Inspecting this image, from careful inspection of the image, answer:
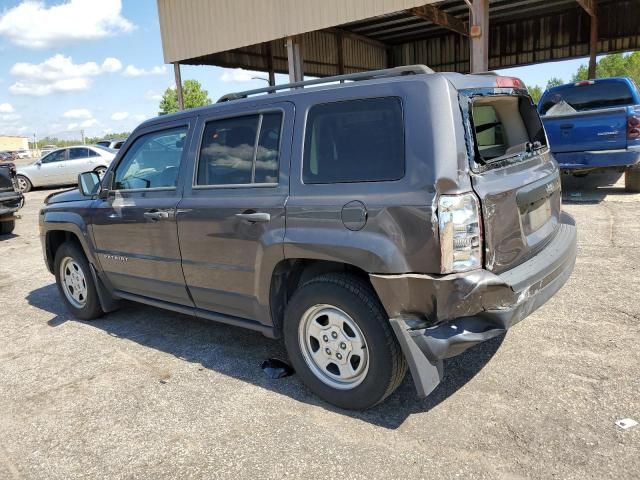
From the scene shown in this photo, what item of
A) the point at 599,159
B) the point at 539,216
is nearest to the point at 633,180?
the point at 599,159

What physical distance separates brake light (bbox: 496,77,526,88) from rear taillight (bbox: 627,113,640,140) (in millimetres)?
5549

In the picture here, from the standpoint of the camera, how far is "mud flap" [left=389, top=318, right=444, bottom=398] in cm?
257

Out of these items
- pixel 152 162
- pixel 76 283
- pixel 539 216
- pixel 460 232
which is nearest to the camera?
pixel 460 232

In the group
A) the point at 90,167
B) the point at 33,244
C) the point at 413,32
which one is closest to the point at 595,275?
the point at 33,244

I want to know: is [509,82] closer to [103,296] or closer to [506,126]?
[506,126]

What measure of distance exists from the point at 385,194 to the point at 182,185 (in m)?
1.76

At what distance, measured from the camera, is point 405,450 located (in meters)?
2.60

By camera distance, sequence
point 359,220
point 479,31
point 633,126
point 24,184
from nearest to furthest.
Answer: point 359,220, point 633,126, point 479,31, point 24,184

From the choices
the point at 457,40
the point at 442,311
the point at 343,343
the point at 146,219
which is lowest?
the point at 343,343

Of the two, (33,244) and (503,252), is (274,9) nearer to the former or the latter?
(33,244)

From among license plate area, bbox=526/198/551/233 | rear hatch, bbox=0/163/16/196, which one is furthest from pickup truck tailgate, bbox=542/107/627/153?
rear hatch, bbox=0/163/16/196

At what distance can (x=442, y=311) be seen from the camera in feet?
8.41

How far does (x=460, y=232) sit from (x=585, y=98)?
800 cm

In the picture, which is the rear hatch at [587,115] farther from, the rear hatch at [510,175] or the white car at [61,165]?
the white car at [61,165]
